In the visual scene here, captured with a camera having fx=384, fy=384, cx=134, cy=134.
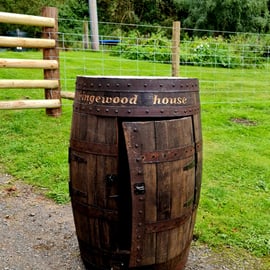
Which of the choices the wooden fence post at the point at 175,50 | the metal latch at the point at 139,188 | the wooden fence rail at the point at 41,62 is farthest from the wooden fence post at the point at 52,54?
the metal latch at the point at 139,188

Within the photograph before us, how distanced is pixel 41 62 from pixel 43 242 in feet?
10.7

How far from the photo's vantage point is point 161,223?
2.12m

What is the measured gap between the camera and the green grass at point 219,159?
3049 mm

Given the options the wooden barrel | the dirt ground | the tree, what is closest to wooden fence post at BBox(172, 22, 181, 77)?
the dirt ground

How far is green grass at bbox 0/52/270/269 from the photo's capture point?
10.0 feet

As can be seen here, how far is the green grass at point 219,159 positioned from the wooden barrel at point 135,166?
855 millimetres

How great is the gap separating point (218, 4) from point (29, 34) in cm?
1003

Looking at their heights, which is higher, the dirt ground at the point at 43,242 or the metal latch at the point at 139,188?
the metal latch at the point at 139,188

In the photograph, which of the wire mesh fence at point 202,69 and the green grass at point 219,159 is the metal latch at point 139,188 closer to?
the green grass at point 219,159

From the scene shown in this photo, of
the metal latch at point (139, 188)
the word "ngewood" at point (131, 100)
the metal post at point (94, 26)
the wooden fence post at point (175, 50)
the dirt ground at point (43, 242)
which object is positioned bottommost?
the dirt ground at point (43, 242)

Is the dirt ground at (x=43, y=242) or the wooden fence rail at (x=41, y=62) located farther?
the wooden fence rail at (x=41, y=62)

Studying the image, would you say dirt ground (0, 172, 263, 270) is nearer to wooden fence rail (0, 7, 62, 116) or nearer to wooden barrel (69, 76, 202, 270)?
wooden barrel (69, 76, 202, 270)

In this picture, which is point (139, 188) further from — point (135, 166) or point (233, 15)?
point (233, 15)

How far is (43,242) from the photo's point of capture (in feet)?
9.34
